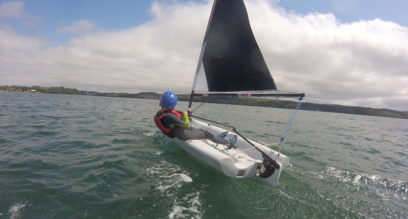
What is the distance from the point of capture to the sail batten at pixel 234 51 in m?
6.78

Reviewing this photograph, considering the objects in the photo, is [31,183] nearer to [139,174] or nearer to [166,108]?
[139,174]

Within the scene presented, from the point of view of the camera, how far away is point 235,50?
7.08 metres

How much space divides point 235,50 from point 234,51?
A: 0.15 ft

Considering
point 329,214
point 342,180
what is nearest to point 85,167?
point 329,214

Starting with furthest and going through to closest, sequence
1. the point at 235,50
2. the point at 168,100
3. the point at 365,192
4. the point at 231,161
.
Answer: the point at 235,50
the point at 168,100
the point at 365,192
the point at 231,161

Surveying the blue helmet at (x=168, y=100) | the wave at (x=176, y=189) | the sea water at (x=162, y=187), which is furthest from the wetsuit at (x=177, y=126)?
the wave at (x=176, y=189)

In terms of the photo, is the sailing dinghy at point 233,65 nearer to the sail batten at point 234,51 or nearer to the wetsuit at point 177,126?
the sail batten at point 234,51

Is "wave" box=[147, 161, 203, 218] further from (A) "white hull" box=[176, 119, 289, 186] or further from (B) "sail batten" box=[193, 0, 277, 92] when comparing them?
(B) "sail batten" box=[193, 0, 277, 92]

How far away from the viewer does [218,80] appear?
7.71m

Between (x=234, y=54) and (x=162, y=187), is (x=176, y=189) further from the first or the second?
(x=234, y=54)

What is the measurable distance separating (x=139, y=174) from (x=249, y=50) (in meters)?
5.14

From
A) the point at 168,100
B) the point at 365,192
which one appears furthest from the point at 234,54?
the point at 365,192

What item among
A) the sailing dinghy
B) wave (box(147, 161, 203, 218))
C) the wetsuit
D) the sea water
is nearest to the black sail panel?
the sailing dinghy

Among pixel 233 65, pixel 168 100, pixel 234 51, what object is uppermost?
pixel 234 51
